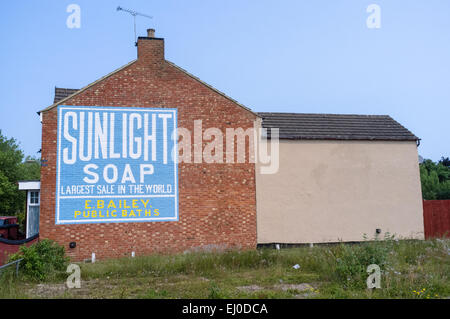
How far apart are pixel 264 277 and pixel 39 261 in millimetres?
6253

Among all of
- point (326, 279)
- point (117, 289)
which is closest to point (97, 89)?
point (117, 289)

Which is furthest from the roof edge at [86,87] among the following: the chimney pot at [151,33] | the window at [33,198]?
the window at [33,198]

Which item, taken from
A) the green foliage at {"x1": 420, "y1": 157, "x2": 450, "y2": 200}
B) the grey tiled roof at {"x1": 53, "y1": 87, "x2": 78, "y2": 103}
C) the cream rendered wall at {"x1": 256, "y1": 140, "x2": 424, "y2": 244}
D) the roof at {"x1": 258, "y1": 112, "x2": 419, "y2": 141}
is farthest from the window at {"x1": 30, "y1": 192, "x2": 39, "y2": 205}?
the green foliage at {"x1": 420, "y1": 157, "x2": 450, "y2": 200}

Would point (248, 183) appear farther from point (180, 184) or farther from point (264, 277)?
point (264, 277)

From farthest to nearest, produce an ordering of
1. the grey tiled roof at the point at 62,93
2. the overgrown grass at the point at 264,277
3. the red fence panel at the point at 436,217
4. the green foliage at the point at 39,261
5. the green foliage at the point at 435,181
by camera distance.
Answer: the green foliage at the point at 435,181
the red fence panel at the point at 436,217
the grey tiled roof at the point at 62,93
the green foliage at the point at 39,261
the overgrown grass at the point at 264,277

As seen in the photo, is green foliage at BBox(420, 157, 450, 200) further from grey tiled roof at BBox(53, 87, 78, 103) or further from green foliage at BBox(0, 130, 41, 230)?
green foliage at BBox(0, 130, 41, 230)

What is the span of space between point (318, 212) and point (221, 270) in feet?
22.5

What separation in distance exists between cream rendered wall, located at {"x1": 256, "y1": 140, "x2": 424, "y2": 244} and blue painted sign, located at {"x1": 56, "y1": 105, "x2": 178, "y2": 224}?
4110 millimetres

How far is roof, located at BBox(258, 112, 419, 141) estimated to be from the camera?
673 inches

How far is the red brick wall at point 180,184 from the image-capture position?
14.3m

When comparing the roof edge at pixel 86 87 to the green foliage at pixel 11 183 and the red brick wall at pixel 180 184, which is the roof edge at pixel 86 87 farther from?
the green foliage at pixel 11 183

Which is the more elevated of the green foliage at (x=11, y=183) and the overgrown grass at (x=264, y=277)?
the green foliage at (x=11, y=183)

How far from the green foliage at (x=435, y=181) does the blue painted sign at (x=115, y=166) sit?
28.9m

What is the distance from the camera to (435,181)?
36.1 metres
